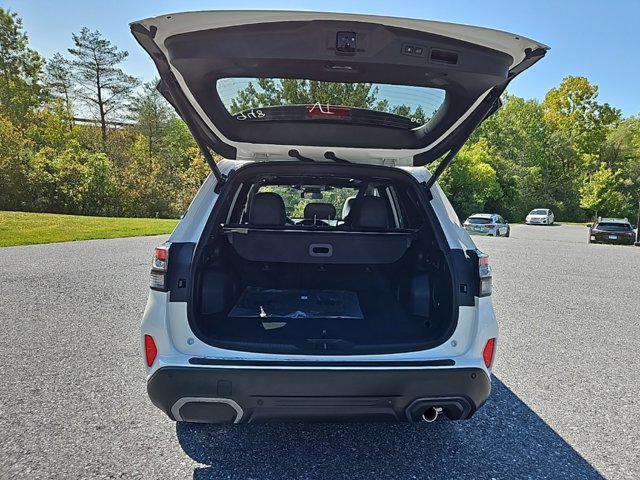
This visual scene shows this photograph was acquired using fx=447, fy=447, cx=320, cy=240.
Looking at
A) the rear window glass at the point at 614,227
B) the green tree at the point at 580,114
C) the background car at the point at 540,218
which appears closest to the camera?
the rear window glass at the point at 614,227

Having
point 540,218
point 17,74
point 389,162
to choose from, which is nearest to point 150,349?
point 389,162

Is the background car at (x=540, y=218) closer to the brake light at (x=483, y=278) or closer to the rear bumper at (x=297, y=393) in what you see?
the brake light at (x=483, y=278)

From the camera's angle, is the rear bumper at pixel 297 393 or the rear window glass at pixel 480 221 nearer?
the rear bumper at pixel 297 393

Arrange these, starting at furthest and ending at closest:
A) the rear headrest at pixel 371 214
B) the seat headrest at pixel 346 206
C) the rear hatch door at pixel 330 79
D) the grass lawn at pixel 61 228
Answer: the grass lawn at pixel 61 228
the seat headrest at pixel 346 206
the rear headrest at pixel 371 214
the rear hatch door at pixel 330 79

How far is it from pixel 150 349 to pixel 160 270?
0.35 m

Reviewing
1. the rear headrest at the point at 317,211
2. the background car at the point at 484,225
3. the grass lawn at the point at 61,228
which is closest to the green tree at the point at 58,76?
the grass lawn at the point at 61,228

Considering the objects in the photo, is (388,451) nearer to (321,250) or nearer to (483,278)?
(483,278)

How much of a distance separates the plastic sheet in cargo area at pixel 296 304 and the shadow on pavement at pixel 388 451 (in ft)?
2.11

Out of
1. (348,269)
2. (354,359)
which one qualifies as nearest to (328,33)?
(354,359)

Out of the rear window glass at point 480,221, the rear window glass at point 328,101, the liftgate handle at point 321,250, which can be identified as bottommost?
the rear window glass at point 480,221

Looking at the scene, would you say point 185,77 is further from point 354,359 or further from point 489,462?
point 489,462

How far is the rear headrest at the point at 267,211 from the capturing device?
9.82ft

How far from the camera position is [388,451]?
233cm

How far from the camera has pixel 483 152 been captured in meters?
39.7
